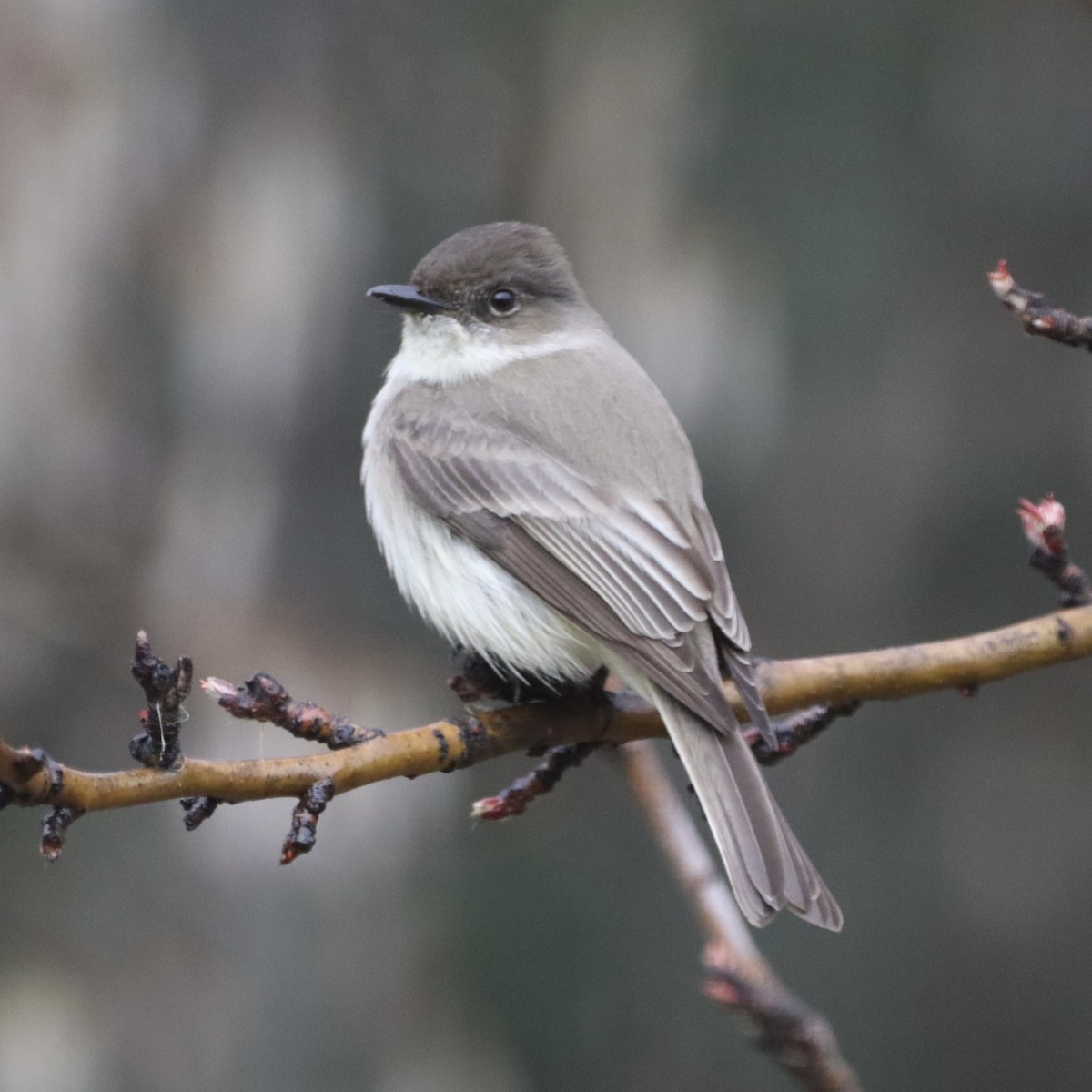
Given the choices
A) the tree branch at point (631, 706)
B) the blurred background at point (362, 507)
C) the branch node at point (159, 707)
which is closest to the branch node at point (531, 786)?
the tree branch at point (631, 706)

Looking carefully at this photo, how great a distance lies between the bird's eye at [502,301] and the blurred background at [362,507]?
0.86 m

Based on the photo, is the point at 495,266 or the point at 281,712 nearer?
the point at 281,712

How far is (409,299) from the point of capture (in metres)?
4.37

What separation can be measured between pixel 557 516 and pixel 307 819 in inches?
56.5

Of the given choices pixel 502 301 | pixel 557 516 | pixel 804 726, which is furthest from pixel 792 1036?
pixel 502 301

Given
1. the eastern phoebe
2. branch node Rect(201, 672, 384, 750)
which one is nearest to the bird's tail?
the eastern phoebe

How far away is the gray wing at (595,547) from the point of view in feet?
11.6

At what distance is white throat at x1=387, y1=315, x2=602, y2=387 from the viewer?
14.6 ft

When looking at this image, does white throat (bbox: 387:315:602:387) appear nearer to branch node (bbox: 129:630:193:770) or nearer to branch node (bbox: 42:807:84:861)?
branch node (bbox: 129:630:193:770)

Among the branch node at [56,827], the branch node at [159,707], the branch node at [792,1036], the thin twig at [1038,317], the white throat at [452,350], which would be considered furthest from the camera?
the white throat at [452,350]

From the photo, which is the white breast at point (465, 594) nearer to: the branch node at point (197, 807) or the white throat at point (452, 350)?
the white throat at point (452, 350)

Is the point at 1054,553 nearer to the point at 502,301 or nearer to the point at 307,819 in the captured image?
the point at 307,819

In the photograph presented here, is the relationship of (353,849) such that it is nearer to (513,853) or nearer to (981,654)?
(513,853)

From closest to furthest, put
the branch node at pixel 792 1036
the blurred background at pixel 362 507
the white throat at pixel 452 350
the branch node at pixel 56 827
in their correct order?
the branch node at pixel 792 1036 < the branch node at pixel 56 827 < the white throat at pixel 452 350 < the blurred background at pixel 362 507
